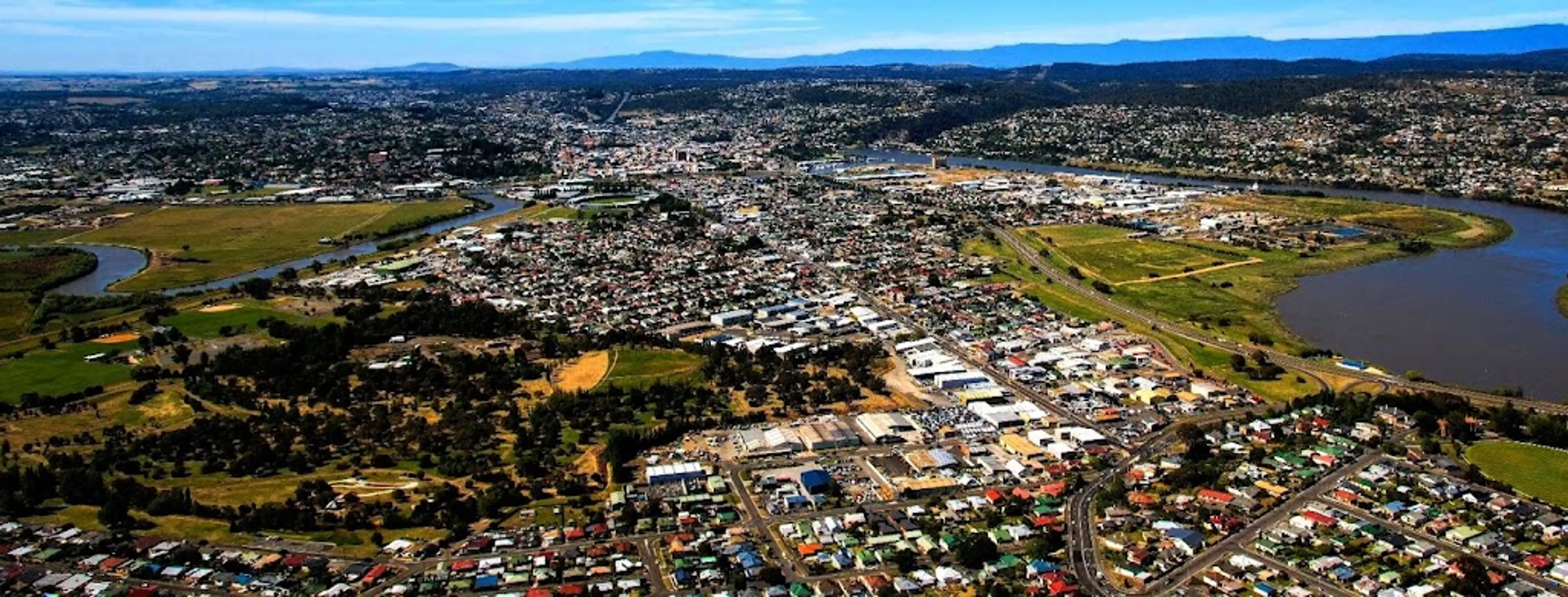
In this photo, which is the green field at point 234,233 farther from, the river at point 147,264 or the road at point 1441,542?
the road at point 1441,542

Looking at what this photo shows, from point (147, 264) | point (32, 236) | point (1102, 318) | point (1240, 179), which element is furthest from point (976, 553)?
point (1240, 179)

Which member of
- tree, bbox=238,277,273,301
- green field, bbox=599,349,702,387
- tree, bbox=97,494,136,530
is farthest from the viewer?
tree, bbox=238,277,273,301

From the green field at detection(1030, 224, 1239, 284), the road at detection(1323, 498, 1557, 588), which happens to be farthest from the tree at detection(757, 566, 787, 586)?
the green field at detection(1030, 224, 1239, 284)

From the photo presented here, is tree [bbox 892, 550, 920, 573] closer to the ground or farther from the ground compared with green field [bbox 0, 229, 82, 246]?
farther from the ground

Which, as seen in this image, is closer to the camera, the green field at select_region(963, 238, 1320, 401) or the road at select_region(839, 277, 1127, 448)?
the road at select_region(839, 277, 1127, 448)

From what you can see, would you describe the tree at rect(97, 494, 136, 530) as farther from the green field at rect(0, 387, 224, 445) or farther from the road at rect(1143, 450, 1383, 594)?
the road at rect(1143, 450, 1383, 594)

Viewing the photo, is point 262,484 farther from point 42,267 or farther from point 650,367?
point 42,267

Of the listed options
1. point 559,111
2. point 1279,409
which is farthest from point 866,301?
point 559,111

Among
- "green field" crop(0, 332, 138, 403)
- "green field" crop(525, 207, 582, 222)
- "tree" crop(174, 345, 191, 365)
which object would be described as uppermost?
"green field" crop(525, 207, 582, 222)
